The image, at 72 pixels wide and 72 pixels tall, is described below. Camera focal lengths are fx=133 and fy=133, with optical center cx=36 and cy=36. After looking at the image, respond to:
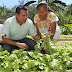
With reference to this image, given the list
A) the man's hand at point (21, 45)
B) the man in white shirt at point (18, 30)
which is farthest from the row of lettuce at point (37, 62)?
the man in white shirt at point (18, 30)

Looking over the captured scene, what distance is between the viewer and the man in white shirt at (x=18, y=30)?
2.48 meters

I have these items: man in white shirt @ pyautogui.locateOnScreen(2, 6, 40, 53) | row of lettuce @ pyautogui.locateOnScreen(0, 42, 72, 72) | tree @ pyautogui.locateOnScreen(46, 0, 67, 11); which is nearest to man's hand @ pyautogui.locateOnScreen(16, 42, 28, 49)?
man in white shirt @ pyautogui.locateOnScreen(2, 6, 40, 53)

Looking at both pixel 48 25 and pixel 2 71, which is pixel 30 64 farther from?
pixel 48 25

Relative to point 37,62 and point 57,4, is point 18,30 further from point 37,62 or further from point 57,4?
point 57,4

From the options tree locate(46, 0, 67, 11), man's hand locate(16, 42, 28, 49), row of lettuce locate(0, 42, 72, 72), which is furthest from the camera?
tree locate(46, 0, 67, 11)

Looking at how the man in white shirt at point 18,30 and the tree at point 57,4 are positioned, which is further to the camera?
the tree at point 57,4

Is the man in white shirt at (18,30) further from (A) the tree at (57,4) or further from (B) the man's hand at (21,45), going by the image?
(A) the tree at (57,4)

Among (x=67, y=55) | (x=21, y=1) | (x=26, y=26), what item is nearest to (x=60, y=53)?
(x=67, y=55)

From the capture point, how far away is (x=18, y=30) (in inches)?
107

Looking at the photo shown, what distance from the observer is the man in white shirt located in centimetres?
248

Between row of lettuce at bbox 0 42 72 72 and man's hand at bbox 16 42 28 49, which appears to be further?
man's hand at bbox 16 42 28 49

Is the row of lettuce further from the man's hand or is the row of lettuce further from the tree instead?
the tree

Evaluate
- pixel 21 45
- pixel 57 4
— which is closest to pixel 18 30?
pixel 21 45

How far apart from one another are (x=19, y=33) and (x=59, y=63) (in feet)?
3.75
